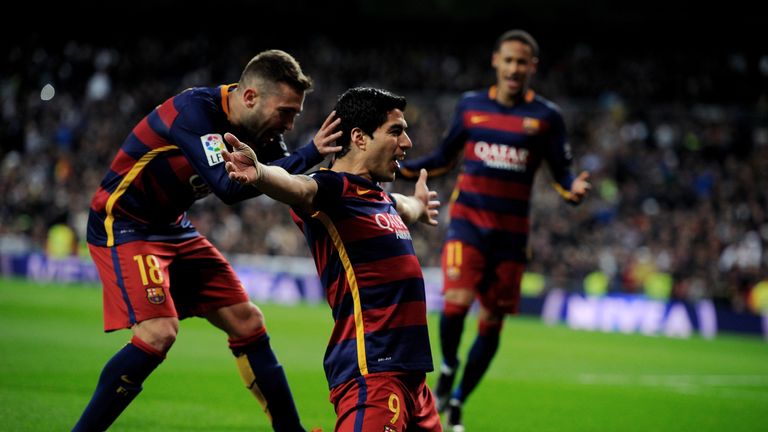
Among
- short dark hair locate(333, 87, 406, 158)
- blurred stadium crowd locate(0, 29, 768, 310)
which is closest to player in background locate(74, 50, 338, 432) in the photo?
short dark hair locate(333, 87, 406, 158)

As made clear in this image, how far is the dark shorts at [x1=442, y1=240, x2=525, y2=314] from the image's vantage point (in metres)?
7.52

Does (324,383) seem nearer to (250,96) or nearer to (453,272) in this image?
(453,272)

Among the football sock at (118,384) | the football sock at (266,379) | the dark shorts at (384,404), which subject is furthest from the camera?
the football sock at (266,379)

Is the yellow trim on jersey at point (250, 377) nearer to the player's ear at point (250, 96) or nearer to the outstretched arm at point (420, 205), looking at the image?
the outstretched arm at point (420, 205)

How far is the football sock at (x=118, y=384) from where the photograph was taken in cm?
511

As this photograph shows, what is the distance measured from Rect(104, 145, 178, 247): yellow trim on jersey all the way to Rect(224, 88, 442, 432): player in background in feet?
4.32

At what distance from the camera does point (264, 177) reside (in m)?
4.10

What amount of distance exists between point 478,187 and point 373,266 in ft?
11.1

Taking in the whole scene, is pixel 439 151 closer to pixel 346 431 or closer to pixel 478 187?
pixel 478 187

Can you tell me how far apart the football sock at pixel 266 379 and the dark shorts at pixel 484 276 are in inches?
84.7

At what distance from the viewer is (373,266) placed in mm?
4500

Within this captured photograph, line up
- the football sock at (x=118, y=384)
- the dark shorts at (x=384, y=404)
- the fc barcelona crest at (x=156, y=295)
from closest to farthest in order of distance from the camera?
the dark shorts at (x=384, y=404), the football sock at (x=118, y=384), the fc barcelona crest at (x=156, y=295)

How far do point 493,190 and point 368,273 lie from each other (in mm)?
3374

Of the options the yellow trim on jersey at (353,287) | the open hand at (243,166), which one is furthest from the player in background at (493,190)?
the open hand at (243,166)
